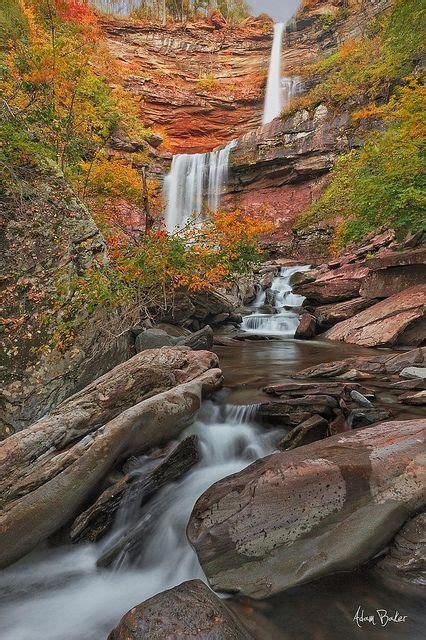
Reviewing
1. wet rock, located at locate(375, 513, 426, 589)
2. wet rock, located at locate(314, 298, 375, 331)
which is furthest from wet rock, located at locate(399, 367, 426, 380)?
wet rock, located at locate(314, 298, 375, 331)

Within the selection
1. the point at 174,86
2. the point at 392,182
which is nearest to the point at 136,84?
the point at 174,86

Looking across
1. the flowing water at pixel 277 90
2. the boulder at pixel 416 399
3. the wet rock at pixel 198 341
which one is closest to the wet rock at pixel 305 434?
the boulder at pixel 416 399

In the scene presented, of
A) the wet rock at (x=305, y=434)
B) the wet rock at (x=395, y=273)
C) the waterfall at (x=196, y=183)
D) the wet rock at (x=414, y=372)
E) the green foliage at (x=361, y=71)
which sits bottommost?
the wet rock at (x=305, y=434)

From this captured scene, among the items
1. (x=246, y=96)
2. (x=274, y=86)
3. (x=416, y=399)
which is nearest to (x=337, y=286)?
(x=416, y=399)

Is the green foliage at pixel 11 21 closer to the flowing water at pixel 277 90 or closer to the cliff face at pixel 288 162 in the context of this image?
the cliff face at pixel 288 162

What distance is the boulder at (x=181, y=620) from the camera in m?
2.24

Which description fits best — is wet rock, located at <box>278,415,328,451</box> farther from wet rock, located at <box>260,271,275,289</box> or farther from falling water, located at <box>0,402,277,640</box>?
wet rock, located at <box>260,271,275,289</box>

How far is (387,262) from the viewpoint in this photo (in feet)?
34.3

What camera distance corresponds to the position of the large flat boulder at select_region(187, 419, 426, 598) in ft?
9.33

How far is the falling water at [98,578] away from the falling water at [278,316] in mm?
8814

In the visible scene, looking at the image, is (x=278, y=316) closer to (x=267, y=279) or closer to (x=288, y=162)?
(x=267, y=279)

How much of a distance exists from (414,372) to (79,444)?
4.72m
